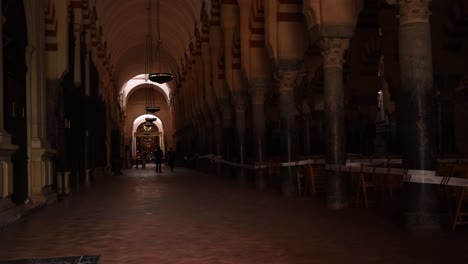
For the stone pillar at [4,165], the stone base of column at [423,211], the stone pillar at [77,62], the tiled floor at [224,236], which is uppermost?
the stone pillar at [77,62]

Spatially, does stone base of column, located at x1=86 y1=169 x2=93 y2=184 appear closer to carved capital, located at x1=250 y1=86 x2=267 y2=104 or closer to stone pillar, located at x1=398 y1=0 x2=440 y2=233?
carved capital, located at x1=250 y1=86 x2=267 y2=104

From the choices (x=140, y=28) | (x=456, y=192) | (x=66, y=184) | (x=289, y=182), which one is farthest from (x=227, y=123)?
(x=456, y=192)

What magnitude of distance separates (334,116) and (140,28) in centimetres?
2209

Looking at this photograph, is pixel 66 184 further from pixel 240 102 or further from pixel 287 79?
pixel 240 102

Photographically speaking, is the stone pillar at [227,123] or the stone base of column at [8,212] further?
the stone pillar at [227,123]

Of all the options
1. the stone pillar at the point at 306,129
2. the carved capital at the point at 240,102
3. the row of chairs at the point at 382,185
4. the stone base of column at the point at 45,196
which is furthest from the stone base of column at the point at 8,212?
the stone pillar at the point at 306,129

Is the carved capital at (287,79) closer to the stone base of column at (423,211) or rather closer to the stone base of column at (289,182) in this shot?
the stone base of column at (289,182)

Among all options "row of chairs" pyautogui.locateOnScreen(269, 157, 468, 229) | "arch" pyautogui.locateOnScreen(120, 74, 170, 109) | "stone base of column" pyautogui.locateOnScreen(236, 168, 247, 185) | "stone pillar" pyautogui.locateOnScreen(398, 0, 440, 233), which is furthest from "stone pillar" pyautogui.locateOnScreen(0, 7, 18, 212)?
"arch" pyautogui.locateOnScreen(120, 74, 170, 109)

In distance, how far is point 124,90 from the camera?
4269cm

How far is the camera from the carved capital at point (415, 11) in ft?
19.7

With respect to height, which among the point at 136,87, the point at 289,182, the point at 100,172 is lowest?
the point at 289,182

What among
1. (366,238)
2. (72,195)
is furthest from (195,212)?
(72,195)

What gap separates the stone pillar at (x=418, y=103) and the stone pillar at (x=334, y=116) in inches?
84.7

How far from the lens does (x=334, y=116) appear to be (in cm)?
839
